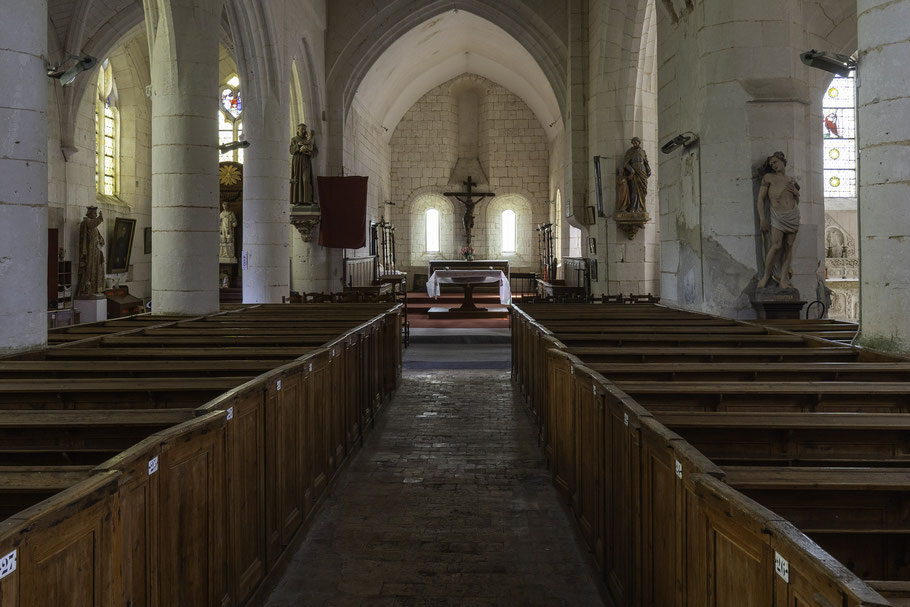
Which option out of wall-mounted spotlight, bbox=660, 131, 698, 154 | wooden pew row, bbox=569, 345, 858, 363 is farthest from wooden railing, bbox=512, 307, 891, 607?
wall-mounted spotlight, bbox=660, 131, 698, 154

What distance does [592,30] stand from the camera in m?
12.7

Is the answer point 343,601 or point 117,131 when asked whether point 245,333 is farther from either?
point 117,131

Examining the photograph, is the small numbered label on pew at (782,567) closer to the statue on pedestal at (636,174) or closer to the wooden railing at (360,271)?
the statue on pedestal at (636,174)

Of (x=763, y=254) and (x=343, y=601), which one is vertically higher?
(x=763, y=254)

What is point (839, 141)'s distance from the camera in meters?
15.4

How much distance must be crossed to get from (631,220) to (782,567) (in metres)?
10.7

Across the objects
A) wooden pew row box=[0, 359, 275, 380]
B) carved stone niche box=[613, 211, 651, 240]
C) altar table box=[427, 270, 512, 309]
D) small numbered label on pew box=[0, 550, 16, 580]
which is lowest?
small numbered label on pew box=[0, 550, 16, 580]

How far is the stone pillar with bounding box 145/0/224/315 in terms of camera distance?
729 cm

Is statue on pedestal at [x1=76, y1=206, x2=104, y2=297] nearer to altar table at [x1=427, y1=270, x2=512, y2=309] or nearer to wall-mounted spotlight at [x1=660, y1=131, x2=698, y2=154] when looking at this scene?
altar table at [x1=427, y1=270, x2=512, y2=309]

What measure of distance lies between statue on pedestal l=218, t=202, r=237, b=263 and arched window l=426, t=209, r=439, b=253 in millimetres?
6882

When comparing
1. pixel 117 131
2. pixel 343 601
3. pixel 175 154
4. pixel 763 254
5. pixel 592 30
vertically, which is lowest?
pixel 343 601

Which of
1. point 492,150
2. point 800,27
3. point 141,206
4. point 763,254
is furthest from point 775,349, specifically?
point 492,150

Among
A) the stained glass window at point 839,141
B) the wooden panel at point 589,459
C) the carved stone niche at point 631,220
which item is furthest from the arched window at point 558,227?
the wooden panel at point 589,459

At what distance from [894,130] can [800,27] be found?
10.5 ft
